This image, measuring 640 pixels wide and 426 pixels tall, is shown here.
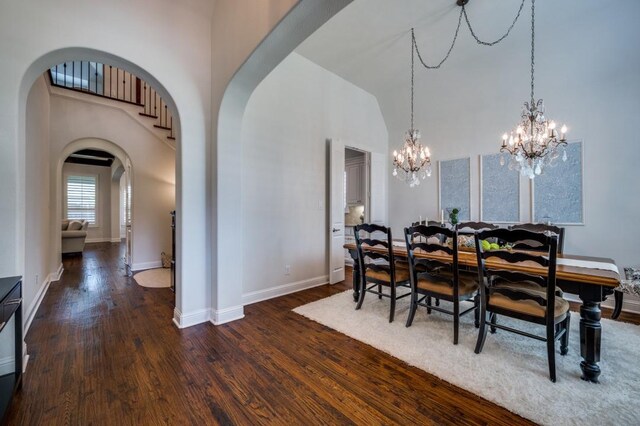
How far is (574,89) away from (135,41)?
17.3ft

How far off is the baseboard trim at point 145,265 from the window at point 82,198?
632 cm

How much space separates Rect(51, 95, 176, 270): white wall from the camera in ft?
15.8

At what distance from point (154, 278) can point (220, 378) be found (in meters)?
3.47

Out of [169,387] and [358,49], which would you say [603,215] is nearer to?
[358,49]

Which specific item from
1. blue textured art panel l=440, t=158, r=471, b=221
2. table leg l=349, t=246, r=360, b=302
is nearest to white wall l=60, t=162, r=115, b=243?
table leg l=349, t=246, r=360, b=302

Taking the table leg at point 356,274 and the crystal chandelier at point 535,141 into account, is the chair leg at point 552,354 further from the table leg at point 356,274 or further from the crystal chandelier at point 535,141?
the table leg at point 356,274

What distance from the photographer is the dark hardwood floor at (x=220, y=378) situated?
1530 mm

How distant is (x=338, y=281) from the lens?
4418mm

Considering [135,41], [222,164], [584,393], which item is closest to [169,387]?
[222,164]

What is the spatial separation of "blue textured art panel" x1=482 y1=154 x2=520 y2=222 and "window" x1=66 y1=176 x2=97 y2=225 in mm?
12253

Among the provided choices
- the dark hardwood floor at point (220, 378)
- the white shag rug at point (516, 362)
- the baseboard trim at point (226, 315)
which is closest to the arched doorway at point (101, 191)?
the dark hardwood floor at point (220, 378)

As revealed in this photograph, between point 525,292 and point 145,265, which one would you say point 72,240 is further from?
point 525,292

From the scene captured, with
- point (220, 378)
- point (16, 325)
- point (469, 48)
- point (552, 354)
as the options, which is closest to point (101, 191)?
point (16, 325)

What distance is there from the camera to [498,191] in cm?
434
